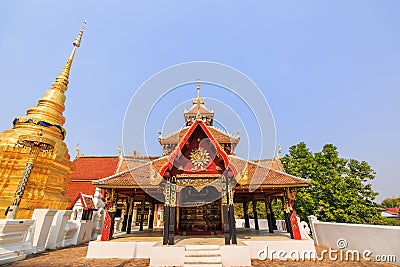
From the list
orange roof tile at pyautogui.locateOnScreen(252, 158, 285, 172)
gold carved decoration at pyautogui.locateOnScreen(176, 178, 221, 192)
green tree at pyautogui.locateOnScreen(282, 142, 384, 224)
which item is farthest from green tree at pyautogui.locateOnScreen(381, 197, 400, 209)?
gold carved decoration at pyautogui.locateOnScreen(176, 178, 221, 192)

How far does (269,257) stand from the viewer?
8.65 metres

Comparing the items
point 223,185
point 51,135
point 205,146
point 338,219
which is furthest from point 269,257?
point 51,135

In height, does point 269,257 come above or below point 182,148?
below

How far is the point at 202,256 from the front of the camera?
7406mm

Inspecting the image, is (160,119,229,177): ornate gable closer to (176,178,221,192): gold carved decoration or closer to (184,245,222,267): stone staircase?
(176,178,221,192): gold carved decoration

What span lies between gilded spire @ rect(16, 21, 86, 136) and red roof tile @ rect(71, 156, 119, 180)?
29.0 ft

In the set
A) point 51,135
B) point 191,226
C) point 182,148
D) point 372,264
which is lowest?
point 372,264

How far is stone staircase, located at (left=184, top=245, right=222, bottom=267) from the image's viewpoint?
7.10 meters

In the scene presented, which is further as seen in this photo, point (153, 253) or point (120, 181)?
point (120, 181)

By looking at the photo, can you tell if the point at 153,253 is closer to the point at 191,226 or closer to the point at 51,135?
the point at 191,226

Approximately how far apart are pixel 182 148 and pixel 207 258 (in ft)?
13.5

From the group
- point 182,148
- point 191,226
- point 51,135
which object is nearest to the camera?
point 182,148

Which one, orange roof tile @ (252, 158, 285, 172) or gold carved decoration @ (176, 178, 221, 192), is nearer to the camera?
gold carved decoration @ (176, 178, 221, 192)

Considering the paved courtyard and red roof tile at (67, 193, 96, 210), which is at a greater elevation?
red roof tile at (67, 193, 96, 210)
